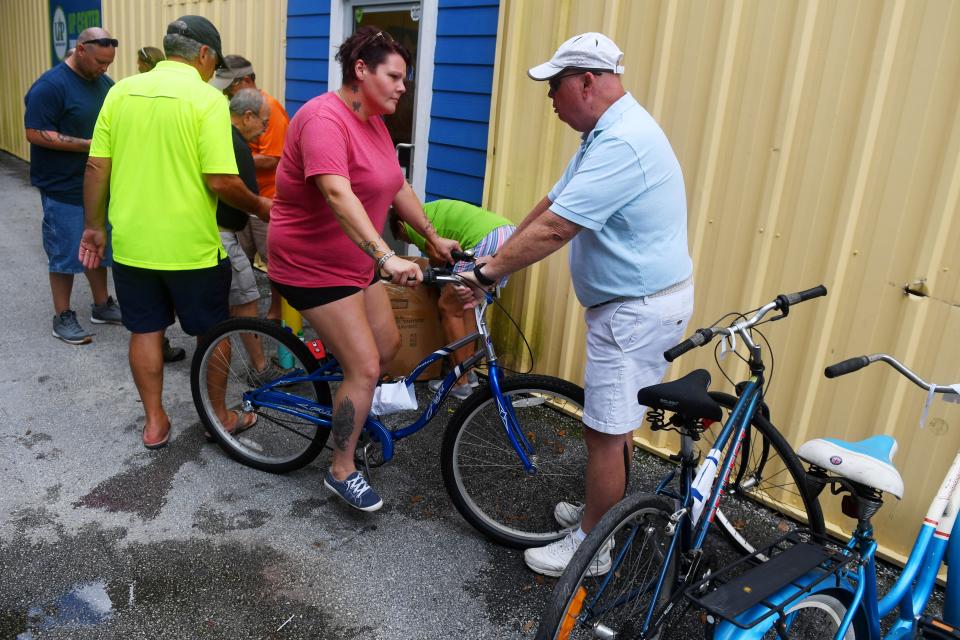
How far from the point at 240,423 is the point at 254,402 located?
0.31m

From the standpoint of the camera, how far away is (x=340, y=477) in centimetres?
318

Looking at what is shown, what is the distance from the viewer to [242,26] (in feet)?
23.1

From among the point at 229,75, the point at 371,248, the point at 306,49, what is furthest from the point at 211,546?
the point at 306,49

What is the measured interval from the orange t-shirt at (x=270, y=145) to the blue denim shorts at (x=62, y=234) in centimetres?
116

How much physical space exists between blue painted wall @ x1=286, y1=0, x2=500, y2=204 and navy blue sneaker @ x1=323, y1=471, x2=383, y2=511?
238cm

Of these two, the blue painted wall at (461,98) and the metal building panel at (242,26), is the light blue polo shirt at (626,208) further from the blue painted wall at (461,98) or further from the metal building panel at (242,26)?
the metal building panel at (242,26)

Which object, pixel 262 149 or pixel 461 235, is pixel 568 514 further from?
pixel 262 149

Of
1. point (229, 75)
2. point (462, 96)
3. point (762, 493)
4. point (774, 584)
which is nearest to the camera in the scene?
point (774, 584)

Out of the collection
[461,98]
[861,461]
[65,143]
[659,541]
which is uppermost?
[461,98]

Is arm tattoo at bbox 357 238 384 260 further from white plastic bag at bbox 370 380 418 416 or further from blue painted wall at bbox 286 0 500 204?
blue painted wall at bbox 286 0 500 204

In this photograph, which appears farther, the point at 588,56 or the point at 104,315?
the point at 104,315

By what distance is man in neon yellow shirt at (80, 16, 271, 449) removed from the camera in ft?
11.0

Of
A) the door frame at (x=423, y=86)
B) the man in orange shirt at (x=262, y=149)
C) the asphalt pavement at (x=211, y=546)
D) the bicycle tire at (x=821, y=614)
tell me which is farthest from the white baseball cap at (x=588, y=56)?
the man in orange shirt at (x=262, y=149)

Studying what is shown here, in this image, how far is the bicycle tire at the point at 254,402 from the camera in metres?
3.36
